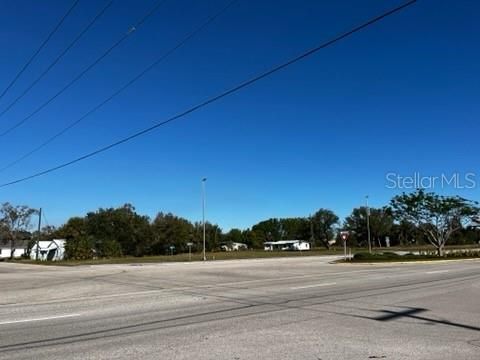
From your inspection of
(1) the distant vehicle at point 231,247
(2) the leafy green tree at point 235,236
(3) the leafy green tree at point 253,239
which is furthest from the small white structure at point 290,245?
(2) the leafy green tree at point 235,236

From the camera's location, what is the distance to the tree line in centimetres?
5284

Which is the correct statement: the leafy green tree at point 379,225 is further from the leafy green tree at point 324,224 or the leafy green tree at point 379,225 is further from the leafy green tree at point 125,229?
the leafy green tree at point 125,229

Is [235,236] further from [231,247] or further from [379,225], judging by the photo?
[379,225]

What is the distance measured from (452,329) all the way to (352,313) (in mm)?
2394

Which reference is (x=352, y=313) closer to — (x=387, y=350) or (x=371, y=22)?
(x=387, y=350)

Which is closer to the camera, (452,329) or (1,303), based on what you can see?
(452,329)

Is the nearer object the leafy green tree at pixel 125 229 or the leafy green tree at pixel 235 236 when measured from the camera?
the leafy green tree at pixel 125 229

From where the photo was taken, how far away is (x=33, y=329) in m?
9.53

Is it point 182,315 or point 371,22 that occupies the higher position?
point 371,22

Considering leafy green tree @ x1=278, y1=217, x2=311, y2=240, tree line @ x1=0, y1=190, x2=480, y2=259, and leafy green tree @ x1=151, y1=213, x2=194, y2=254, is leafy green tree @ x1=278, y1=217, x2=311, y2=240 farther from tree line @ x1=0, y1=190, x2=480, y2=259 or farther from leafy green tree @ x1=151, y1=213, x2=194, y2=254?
leafy green tree @ x1=151, y1=213, x2=194, y2=254

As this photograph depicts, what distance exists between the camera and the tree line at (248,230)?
52844 millimetres

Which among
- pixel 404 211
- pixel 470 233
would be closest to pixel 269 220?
pixel 470 233

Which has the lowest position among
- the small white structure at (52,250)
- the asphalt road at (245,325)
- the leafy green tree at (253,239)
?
the asphalt road at (245,325)

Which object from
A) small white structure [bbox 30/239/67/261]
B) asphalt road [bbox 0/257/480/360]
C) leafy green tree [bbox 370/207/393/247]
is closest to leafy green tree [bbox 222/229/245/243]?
leafy green tree [bbox 370/207/393/247]
